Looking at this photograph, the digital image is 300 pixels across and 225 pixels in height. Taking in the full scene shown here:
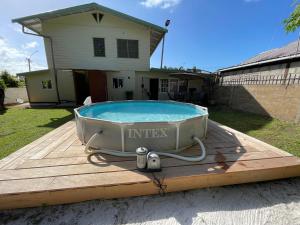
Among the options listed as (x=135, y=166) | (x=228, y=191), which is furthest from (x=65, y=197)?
(x=228, y=191)

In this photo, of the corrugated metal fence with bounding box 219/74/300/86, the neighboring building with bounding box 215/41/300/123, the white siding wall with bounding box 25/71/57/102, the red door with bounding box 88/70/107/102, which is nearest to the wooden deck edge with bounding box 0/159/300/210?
the neighboring building with bounding box 215/41/300/123

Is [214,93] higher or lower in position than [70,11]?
lower

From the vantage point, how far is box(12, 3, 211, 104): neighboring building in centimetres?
980

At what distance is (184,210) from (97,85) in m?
9.72

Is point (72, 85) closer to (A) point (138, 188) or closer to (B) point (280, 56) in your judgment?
(A) point (138, 188)

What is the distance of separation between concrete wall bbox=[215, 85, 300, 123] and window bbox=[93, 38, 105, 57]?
8.90 meters

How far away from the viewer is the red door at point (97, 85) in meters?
9.96

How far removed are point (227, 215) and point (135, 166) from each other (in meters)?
1.41

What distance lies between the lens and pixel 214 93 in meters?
11.2

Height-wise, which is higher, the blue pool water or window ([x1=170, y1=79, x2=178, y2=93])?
window ([x1=170, y1=79, x2=178, y2=93])

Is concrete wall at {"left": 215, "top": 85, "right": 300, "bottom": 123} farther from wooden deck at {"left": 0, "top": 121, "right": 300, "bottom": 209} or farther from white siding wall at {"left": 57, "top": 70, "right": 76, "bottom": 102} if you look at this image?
white siding wall at {"left": 57, "top": 70, "right": 76, "bottom": 102}

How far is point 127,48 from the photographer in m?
10.7

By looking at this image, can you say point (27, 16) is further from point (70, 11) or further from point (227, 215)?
point (227, 215)

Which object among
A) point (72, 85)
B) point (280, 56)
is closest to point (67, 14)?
point (72, 85)
